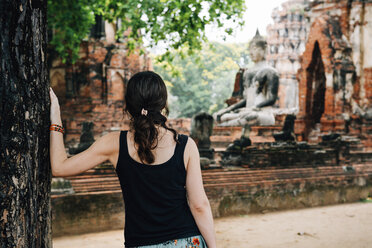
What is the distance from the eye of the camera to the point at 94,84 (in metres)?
12.6

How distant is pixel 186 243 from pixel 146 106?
600mm

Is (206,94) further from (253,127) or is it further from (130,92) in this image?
(130,92)

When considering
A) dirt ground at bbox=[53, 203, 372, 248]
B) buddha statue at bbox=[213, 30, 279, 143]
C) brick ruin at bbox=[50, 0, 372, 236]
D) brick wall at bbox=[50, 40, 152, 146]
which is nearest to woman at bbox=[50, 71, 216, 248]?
dirt ground at bbox=[53, 203, 372, 248]

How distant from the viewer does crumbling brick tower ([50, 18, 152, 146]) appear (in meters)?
12.3

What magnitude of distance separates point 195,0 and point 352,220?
14.6 ft

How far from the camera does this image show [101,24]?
13.0 meters

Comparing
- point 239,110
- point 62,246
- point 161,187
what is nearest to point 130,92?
point 161,187

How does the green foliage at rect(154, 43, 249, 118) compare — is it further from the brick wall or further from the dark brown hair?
the dark brown hair

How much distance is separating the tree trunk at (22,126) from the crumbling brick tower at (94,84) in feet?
34.8

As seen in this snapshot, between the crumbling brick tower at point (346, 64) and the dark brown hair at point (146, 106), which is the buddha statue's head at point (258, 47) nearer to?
the crumbling brick tower at point (346, 64)

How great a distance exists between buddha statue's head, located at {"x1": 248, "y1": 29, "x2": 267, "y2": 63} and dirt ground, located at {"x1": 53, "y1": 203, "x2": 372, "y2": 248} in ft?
20.4

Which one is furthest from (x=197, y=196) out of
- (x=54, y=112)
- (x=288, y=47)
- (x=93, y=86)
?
(x=288, y=47)

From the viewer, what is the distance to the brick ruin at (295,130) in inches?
201

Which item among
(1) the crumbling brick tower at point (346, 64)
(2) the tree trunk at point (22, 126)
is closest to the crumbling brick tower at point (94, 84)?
(1) the crumbling brick tower at point (346, 64)
